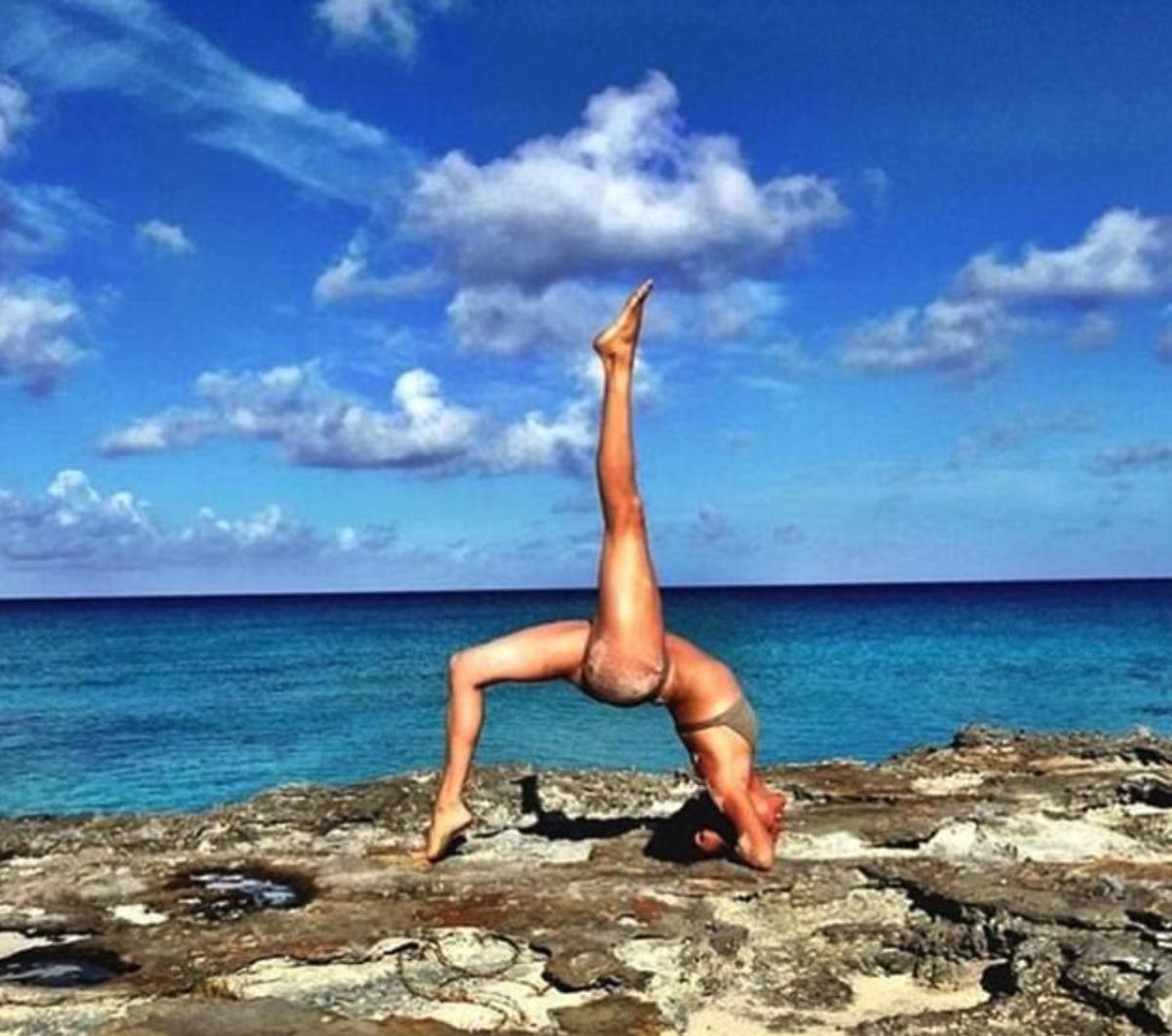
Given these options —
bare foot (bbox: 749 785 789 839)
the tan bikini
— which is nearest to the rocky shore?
bare foot (bbox: 749 785 789 839)

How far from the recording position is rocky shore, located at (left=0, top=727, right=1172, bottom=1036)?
643 cm

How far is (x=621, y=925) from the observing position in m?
7.66

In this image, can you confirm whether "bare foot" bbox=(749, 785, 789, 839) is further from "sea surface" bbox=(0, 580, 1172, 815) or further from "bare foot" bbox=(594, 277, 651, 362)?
"sea surface" bbox=(0, 580, 1172, 815)

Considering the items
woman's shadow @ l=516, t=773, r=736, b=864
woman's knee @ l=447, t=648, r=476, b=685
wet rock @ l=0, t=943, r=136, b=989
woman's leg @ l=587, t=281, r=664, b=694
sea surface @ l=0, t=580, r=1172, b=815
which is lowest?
sea surface @ l=0, t=580, r=1172, b=815

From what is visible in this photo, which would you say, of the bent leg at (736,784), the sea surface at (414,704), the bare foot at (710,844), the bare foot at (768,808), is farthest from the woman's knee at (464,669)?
the sea surface at (414,704)

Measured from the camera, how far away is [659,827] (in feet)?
33.3

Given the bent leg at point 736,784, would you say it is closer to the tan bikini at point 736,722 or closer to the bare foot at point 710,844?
the tan bikini at point 736,722

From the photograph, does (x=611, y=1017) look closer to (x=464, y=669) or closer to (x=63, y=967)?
(x=464, y=669)

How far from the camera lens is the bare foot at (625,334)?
27.0 ft

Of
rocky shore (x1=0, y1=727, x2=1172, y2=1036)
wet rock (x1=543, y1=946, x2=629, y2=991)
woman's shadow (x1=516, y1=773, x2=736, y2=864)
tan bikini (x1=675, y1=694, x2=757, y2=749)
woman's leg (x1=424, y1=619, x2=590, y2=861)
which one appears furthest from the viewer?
woman's shadow (x1=516, y1=773, x2=736, y2=864)

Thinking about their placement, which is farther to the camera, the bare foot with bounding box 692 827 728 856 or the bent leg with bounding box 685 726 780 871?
the bare foot with bounding box 692 827 728 856

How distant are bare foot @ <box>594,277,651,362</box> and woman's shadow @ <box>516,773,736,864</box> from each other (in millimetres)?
3166

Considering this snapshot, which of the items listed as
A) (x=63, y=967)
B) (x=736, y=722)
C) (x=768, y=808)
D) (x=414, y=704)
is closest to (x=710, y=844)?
(x=768, y=808)

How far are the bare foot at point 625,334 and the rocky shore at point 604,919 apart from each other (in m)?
3.24
